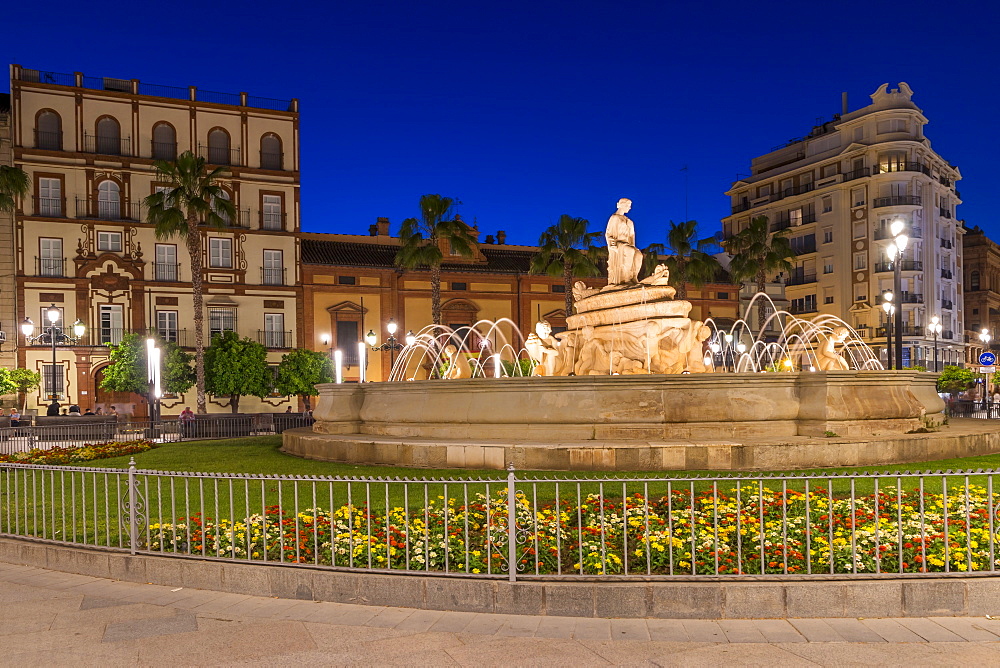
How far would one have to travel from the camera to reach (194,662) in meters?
5.12

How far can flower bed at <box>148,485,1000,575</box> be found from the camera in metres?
6.11

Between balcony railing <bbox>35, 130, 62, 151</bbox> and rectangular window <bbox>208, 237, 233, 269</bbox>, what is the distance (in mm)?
8884

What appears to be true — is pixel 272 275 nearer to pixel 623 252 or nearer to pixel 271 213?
pixel 271 213

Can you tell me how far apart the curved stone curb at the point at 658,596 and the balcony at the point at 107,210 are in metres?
42.0

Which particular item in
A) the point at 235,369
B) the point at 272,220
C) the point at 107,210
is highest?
the point at 107,210

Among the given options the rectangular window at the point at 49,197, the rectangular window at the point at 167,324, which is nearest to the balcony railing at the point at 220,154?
the rectangular window at the point at 49,197

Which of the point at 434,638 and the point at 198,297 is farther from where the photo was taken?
the point at 198,297

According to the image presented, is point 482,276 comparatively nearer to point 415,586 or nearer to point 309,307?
point 309,307

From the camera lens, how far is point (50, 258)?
41.8m

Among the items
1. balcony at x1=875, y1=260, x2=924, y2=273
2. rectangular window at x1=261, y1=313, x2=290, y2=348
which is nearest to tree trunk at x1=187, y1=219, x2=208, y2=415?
rectangular window at x1=261, y1=313, x2=290, y2=348

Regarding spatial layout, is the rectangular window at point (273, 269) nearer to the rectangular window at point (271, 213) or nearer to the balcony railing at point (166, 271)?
the rectangular window at point (271, 213)

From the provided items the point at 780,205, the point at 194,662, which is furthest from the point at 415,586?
the point at 780,205

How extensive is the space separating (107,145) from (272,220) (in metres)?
9.35

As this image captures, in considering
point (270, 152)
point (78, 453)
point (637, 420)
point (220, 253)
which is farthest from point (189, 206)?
point (637, 420)
